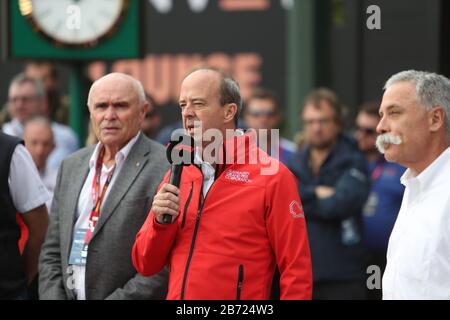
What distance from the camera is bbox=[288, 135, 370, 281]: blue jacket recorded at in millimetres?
7250

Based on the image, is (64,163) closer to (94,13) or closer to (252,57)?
(94,13)

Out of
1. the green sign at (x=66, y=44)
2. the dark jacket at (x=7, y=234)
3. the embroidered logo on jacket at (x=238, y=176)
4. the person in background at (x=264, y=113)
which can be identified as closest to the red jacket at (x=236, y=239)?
the embroidered logo on jacket at (x=238, y=176)

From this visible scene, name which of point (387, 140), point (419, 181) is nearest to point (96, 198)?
point (387, 140)

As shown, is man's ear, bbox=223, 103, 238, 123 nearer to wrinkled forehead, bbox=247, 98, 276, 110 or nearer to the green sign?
the green sign

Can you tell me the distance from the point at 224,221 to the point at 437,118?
1.05 meters

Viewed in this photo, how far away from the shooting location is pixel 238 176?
4938 mm

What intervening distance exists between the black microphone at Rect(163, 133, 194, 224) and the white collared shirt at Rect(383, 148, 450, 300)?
0.98 m

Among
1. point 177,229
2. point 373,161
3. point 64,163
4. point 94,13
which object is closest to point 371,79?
point 373,161

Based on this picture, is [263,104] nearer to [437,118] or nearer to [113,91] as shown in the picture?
[113,91]

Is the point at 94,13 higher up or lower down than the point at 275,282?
higher up

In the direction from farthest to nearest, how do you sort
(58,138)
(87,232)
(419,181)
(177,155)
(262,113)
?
1. (58,138)
2. (262,113)
3. (87,232)
4. (177,155)
5. (419,181)

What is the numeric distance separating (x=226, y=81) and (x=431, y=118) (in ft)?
3.36

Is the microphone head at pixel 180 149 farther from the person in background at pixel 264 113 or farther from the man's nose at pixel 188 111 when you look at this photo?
the person in background at pixel 264 113

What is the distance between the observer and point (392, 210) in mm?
8008
